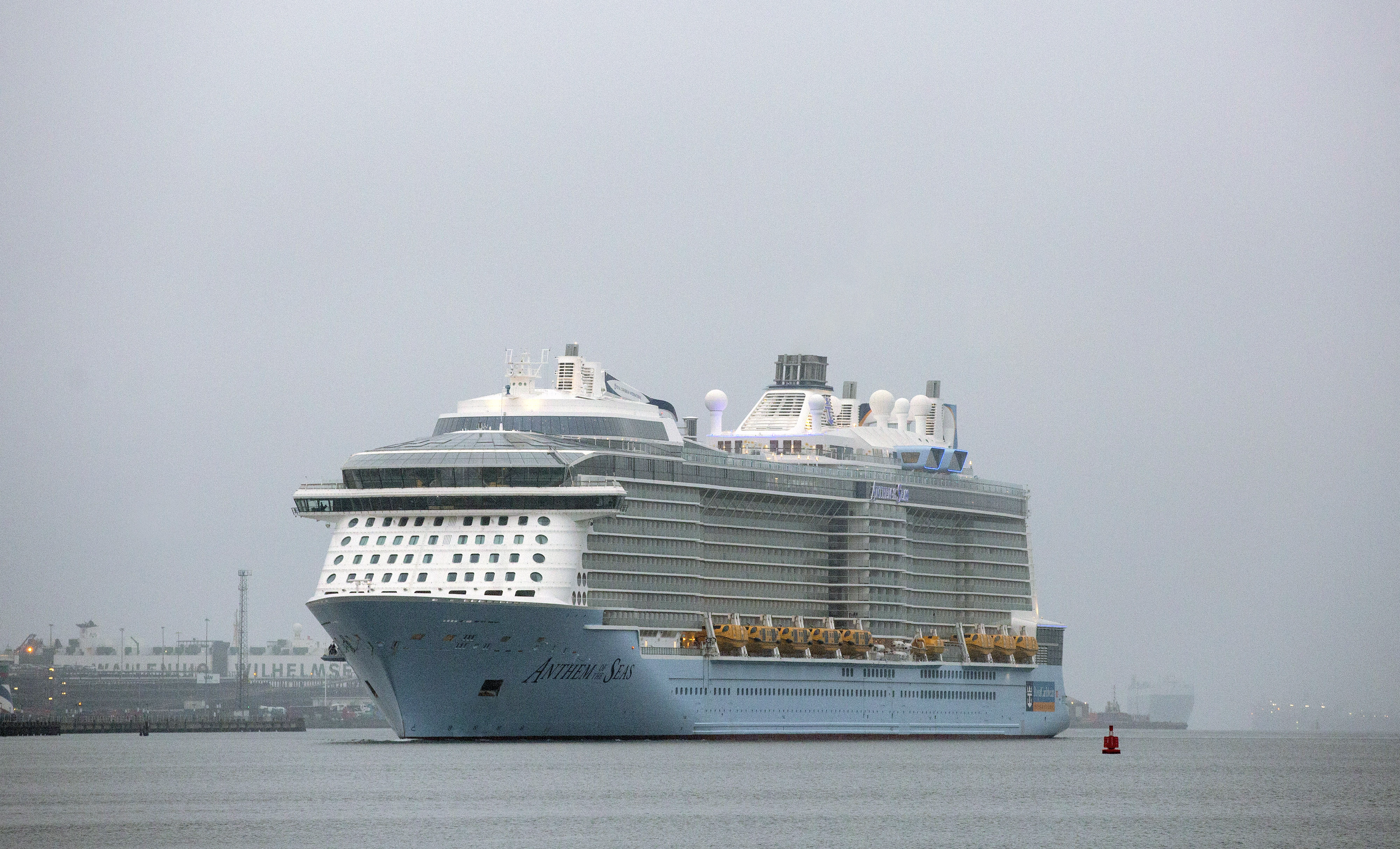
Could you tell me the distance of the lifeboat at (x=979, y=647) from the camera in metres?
116

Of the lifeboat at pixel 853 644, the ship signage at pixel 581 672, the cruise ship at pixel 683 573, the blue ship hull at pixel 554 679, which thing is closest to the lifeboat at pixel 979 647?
the cruise ship at pixel 683 573

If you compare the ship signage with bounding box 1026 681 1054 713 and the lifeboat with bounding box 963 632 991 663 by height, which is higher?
the lifeboat with bounding box 963 632 991 663

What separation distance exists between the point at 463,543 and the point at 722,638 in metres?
14.1

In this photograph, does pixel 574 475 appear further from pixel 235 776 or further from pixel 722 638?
pixel 235 776

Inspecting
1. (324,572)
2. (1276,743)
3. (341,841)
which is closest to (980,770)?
(324,572)

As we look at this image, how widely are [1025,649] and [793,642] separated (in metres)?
20.8

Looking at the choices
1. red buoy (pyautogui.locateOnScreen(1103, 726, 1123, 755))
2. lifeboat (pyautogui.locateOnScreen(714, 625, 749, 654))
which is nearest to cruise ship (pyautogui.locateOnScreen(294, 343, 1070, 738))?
lifeboat (pyautogui.locateOnScreen(714, 625, 749, 654))

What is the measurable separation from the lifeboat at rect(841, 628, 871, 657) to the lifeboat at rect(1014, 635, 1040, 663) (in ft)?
47.4

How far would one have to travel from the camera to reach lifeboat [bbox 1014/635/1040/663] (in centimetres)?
11781

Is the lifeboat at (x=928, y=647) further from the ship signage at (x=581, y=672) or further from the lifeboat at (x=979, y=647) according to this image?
the ship signage at (x=581, y=672)

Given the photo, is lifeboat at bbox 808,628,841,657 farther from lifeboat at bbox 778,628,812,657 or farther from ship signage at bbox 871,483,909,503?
ship signage at bbox 871,483,909,503

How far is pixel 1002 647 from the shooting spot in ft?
383

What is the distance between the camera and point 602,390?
99.3m

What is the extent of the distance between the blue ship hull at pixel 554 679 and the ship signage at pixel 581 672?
0.04 metres
